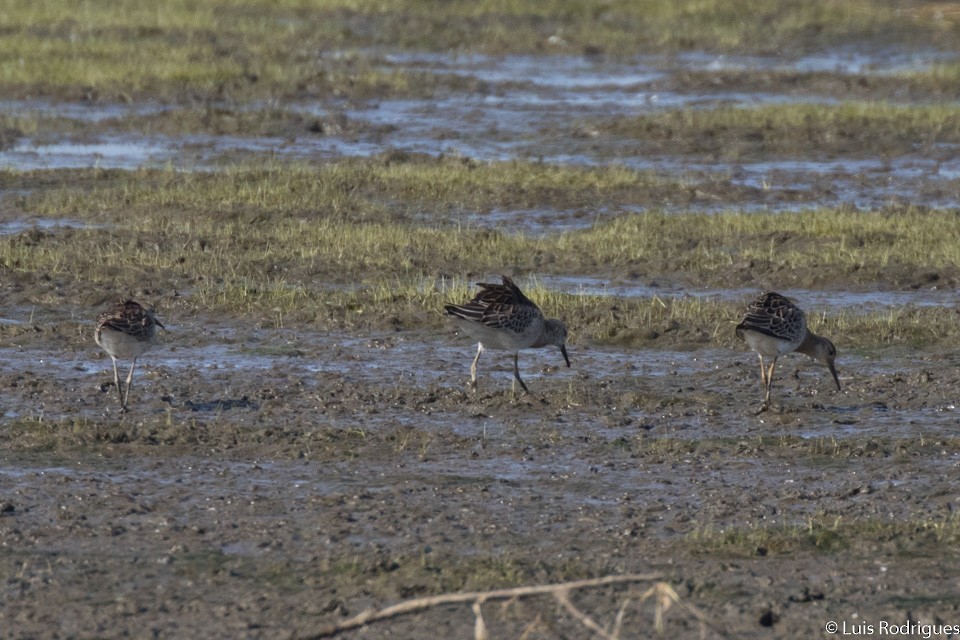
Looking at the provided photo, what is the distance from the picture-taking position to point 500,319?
10633mm

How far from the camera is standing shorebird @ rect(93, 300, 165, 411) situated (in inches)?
394

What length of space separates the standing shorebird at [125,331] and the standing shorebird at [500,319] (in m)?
2.02

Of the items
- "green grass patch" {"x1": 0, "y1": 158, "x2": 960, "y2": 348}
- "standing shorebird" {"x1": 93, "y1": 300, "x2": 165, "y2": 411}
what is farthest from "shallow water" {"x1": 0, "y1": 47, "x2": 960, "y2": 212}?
"standing shorebird" {"x1": 93, "y1": 300, "x2": 165, "y2": 411}

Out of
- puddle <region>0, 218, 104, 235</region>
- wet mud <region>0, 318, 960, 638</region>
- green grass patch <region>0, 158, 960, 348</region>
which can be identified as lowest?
puddle <region>0, 218, 104, 235</region>

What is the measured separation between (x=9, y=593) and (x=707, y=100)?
2159cm

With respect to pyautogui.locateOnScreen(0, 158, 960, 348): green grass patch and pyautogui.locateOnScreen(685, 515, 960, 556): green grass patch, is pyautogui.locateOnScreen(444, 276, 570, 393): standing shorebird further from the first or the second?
pyautogui.locateOnScreen(685, 515, 960, 556): green grass patch

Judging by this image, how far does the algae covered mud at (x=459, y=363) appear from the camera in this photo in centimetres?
723

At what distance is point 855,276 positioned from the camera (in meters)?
14.6

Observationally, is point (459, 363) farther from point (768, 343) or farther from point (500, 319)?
point (768, 343)

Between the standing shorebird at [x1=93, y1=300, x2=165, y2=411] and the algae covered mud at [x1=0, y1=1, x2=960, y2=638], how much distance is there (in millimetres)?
409

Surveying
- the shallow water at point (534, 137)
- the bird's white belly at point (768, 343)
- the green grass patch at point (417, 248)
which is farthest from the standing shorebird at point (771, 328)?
the shallow water at point (534, 137)

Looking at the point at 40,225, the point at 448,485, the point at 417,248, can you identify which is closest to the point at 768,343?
the point at 448,485

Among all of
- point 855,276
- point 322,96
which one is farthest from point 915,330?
point 322,96

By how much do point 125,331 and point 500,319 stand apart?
2498 mm
